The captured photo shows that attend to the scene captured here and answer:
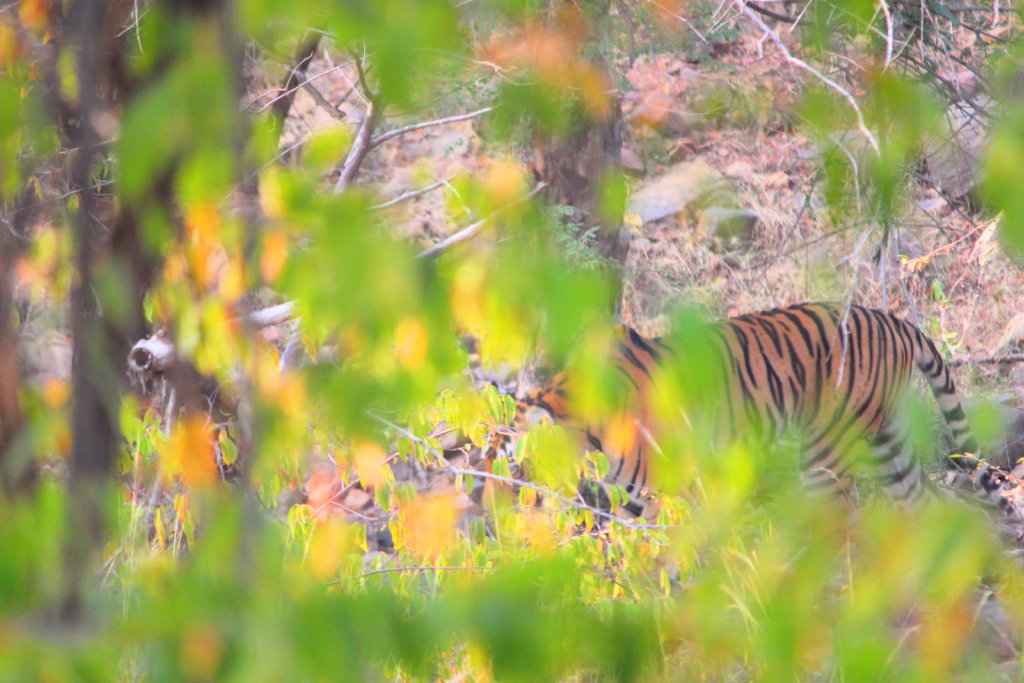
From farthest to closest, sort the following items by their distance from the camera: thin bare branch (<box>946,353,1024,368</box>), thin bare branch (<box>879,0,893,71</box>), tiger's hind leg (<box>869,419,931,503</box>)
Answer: thin bare branch (<box>946,353,1024,368</box>)
tiger's hind leg (<box>869,419,931,503</box>)
thin bare branch (<box>879,0,893,71</box>)

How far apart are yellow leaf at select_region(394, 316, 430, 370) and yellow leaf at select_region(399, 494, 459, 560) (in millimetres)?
1600

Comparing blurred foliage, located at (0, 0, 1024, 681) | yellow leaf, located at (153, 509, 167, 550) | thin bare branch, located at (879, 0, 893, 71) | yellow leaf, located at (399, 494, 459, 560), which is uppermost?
thin bare branch, located at (879, 0, 893, 71)

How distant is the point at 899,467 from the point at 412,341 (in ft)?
16.5

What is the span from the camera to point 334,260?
68 centimetres

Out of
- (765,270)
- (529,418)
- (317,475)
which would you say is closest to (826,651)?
(317,475)

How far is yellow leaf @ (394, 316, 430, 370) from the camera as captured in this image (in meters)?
0.76

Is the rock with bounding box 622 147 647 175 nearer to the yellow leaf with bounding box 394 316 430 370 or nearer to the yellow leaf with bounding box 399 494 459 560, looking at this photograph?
the yellow leaf with bounding box 399 494 459 560

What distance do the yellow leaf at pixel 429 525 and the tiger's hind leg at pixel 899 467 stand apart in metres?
3.00

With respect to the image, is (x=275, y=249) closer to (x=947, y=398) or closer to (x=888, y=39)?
(x=888, y=39)

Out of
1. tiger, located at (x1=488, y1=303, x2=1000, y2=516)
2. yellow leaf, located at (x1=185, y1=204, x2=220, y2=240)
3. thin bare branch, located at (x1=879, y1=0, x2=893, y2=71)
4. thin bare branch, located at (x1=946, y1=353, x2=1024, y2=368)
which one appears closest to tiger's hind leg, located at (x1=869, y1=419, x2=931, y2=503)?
tiger, located at (x1=488, y1=303, x2=1000, y2=516)

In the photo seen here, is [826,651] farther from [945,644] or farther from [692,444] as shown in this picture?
[692,444]

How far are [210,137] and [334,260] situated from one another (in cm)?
14

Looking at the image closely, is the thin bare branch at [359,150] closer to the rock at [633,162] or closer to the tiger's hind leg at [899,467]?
the tiger's hind leg at [899,467]

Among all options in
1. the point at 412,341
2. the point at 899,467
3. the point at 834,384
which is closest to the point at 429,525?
→ the point at 412,341
